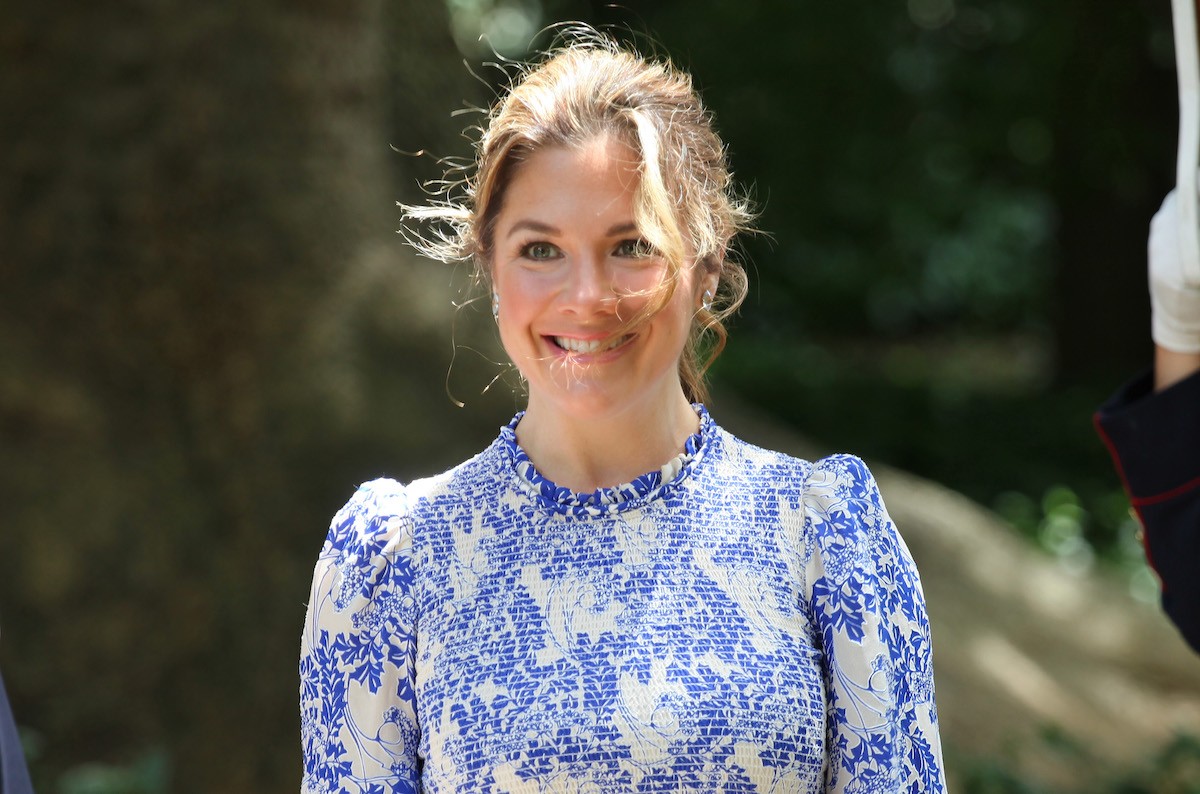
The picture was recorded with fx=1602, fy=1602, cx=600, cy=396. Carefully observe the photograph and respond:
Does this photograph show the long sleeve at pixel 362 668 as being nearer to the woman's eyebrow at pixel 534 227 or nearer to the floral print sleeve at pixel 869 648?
the woman's eyebrow at pixel 534 227

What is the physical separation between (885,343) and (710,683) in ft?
63.6

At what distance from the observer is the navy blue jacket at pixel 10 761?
1941 millimetres

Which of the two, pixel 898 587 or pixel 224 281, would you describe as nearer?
pixel 898 587

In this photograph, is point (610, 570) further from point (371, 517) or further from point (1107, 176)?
point (1107, 176)

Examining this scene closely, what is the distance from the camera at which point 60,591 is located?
5.22 metres

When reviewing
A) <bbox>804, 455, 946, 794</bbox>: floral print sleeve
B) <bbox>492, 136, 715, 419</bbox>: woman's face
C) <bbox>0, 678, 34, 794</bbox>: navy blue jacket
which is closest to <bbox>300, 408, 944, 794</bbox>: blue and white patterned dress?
<bbox>804, 455, 946, 794</bbox>: floral print sleeve

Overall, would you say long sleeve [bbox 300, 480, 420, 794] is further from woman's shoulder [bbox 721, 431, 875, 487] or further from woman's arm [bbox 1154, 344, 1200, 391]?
woman's arm [bbox 1154, 344, 1200, 391]

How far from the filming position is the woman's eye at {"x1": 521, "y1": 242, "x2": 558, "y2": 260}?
2.13 meters

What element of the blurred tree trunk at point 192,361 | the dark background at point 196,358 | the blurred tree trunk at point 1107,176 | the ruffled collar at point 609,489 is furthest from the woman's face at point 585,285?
the blurred tree trunk at point 1107,176

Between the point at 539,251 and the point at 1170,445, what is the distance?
3.18 ft

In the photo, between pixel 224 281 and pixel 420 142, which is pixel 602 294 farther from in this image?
pixel 420 142

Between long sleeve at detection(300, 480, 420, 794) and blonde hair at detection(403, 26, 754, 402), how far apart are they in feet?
1.49


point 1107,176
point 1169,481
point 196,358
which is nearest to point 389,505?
point 1169,481

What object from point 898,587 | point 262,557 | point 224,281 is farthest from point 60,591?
point 898,587
